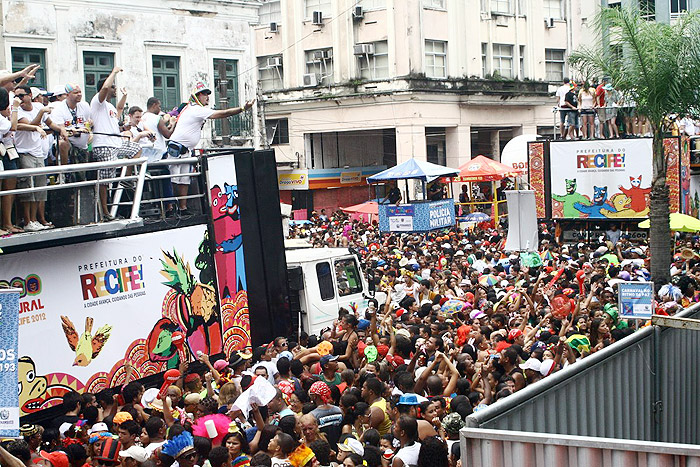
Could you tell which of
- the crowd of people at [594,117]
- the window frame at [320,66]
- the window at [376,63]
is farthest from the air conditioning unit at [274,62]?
the crowd of people at [594,117]

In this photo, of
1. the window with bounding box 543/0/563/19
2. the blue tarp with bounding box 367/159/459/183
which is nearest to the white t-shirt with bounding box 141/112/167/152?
the blue tarp with bounding box 367/159/459/183

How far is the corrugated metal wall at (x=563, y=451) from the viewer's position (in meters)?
4.95

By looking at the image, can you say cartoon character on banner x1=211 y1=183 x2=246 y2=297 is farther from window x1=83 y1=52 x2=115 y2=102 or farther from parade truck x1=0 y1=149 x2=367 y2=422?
window x1=83 y1=52 x2=115 y2=102

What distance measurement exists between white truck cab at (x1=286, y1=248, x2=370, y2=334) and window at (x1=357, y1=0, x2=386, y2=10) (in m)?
26.8

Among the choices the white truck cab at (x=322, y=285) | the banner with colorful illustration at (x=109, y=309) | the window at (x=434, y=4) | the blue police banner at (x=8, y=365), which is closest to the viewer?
the blue police banner at (x=8, y=365)

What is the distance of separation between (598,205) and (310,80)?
819 inches

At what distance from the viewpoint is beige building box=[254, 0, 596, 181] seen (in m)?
39.2

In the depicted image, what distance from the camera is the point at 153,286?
400 inches

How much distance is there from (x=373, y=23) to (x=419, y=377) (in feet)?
104

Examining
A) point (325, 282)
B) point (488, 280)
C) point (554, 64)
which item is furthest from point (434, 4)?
point (325, 282)

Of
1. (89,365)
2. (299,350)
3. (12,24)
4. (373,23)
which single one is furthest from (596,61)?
(373,23)

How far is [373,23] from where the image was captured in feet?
130

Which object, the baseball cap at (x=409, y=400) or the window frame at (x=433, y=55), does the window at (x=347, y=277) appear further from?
the window frame at (x=433, y=55)

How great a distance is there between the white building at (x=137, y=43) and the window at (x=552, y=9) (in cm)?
1994
